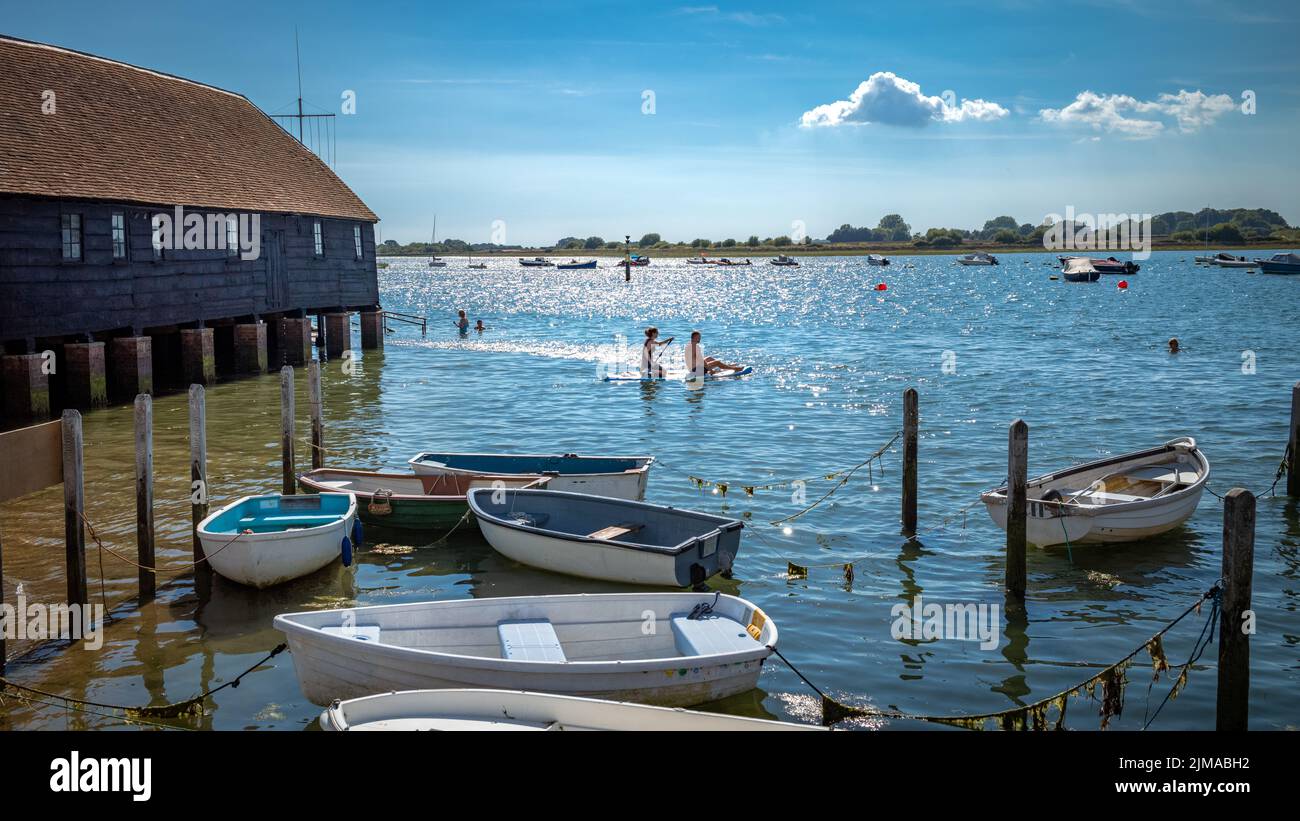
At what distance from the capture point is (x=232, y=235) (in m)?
34.6

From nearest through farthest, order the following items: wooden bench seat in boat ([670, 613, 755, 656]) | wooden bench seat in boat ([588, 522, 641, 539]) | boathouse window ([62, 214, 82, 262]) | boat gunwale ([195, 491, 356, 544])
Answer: wooden bench seat in boat ([670, 613, 755, 656]) < boat gunwale ([195, 491, 356, 544]) < wooden bench seat in boat ([588, 522, 641, 539]) < boathouse window ([62, 214, 82, 262])

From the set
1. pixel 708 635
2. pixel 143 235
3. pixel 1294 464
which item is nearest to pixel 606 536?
pixel 708 635

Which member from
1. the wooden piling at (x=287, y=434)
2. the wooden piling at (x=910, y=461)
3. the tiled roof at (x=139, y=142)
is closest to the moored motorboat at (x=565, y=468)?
the wooden piling at (x=287, y=434)

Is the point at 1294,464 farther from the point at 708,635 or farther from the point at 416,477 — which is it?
the point at 416,477

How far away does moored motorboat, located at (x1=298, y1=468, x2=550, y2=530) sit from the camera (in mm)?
16859

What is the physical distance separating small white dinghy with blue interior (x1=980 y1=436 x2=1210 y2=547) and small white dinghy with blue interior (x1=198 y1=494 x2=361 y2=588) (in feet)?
31.1

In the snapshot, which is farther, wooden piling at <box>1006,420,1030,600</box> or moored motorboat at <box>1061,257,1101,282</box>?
moored motorboat at <box>1061,257,1101,282</box>

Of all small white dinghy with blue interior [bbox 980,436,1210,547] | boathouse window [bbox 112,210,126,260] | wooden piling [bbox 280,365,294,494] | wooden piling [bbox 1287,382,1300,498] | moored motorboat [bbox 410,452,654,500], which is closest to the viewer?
small white dinghy with blue interior [bbox 980,436,1210,547]

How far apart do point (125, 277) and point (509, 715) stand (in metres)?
24.7

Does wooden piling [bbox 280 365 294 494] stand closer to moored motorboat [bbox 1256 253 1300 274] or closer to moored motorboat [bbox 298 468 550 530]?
moored motorboat [bbox 298 468 550 530]

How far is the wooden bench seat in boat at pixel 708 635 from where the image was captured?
35.8 feet

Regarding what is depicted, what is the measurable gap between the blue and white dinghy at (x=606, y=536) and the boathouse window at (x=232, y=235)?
71.4 ft

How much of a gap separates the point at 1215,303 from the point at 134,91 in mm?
79273

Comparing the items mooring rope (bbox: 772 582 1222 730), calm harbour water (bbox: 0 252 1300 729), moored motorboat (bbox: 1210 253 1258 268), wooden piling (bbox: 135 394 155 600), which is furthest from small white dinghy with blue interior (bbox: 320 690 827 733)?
moored motorboat (bbox: 1210 253 1258 268)
